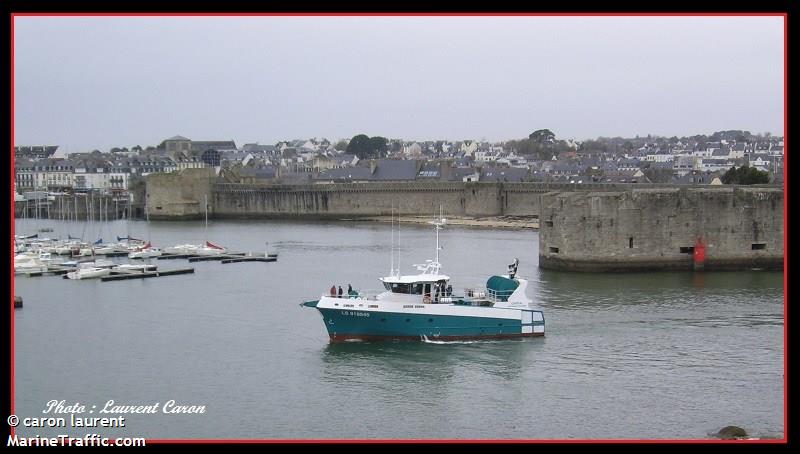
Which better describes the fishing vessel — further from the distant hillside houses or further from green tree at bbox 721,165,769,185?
the distant hillside houses

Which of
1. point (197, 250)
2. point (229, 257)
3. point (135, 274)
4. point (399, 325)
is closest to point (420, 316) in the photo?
point (399, 325)

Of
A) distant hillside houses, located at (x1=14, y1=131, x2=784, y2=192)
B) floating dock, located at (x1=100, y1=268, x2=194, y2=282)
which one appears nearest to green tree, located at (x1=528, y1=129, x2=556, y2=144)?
distant hillside houses, located at (x1=14, y1=131, x2=784, y2=192)

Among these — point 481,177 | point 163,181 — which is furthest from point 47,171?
point 481,177

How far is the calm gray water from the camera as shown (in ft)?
52.9

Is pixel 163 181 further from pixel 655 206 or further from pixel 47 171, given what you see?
pixel 655 206

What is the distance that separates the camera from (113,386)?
1833cm

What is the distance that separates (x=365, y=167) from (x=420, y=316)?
197 ft

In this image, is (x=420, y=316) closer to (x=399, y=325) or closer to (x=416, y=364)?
(x=399, y=325)

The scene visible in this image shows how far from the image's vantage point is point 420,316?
21.1 m

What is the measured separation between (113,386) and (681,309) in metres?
12.8

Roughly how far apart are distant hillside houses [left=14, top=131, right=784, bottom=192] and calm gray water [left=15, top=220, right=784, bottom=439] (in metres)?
40.1

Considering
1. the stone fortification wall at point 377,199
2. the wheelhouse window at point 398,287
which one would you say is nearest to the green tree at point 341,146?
the stone fortification wall at point 377,199

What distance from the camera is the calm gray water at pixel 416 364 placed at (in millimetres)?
16125

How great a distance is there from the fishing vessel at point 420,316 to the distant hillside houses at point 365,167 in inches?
1781
